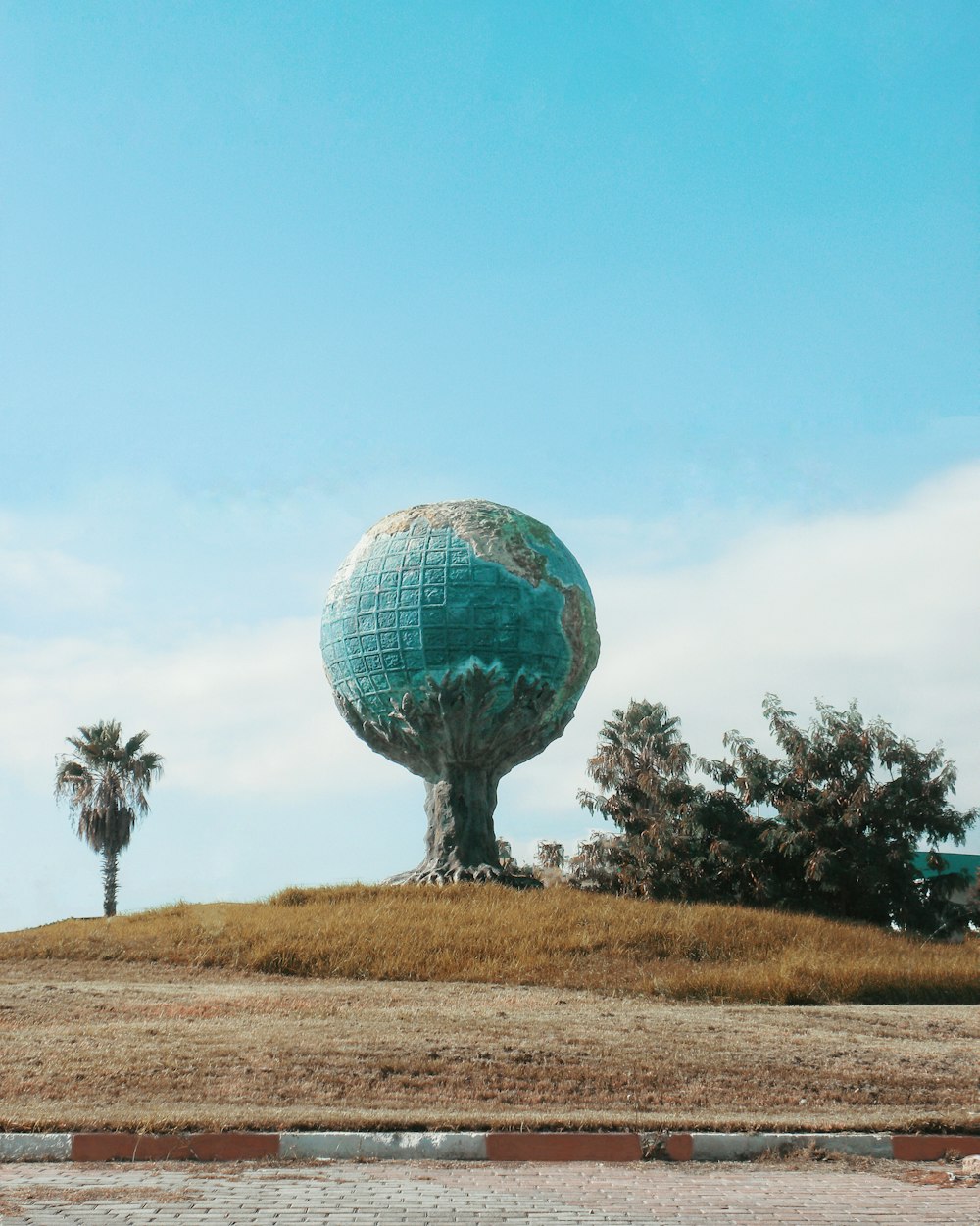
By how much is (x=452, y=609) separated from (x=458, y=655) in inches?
37.2

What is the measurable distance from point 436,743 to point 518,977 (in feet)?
27.4

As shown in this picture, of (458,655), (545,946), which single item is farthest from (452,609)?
(545,946)

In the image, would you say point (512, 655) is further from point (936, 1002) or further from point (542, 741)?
point (936, 1002)

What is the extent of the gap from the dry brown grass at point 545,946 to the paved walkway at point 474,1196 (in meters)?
9.43

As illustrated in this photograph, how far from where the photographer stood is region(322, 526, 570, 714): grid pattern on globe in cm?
2511

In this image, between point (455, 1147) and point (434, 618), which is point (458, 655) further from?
point (455, 1147)

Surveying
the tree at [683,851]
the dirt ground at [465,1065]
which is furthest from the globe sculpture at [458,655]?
the dirt ground at [465,1065]

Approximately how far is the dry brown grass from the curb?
8421 mm

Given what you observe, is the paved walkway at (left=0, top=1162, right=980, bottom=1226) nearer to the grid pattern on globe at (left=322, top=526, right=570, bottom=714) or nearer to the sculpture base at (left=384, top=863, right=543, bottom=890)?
the sculpture base at (left=384, top=863, right=543, bottom=890)

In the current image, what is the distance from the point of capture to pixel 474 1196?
22.8 feet

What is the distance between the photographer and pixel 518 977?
18.0m

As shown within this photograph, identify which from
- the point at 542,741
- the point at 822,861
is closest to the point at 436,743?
the point at 542,741

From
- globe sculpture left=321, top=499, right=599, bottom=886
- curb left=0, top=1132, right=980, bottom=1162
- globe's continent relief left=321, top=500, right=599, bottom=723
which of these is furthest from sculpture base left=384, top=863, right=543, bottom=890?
curb left=0, top=1132, right=980, bottom=1162

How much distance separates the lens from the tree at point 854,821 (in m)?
29.1
